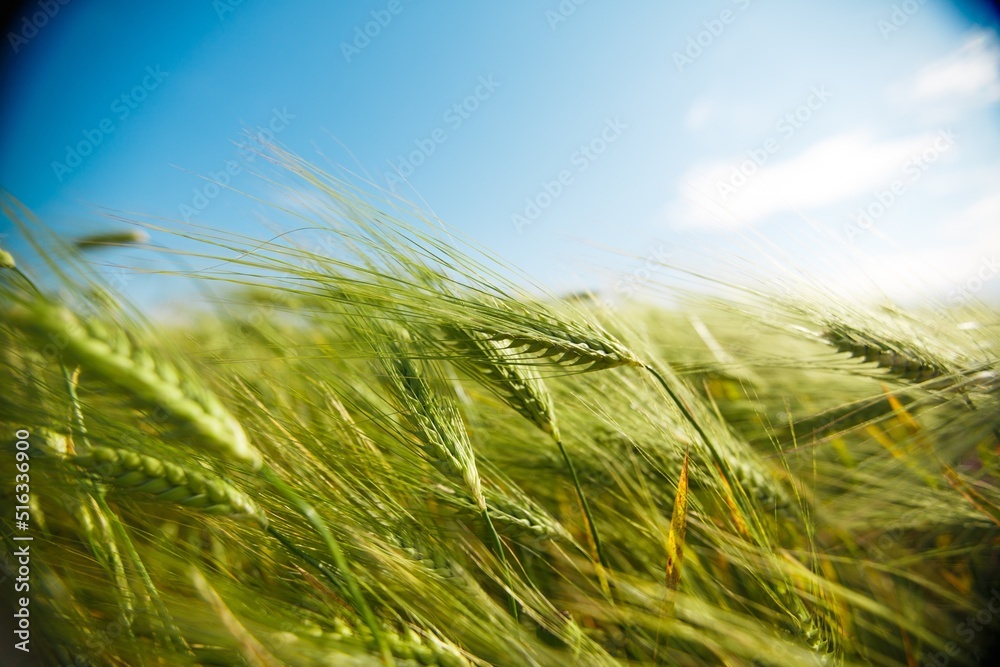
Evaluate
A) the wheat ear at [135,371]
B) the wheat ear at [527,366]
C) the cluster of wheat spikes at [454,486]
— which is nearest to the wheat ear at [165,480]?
the cluster of wheat spikes at [454,486]

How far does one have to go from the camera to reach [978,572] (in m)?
0.77

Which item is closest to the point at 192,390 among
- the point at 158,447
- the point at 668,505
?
the point at 158,447

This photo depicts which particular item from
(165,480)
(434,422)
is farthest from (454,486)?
(165,480)

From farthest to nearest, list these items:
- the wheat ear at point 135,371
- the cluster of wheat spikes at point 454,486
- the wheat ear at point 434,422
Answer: the wheat ear at point 434,422
the cluster of wheat spikes at point 454,486
the wheat ear at point 135,371

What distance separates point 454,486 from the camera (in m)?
0.71

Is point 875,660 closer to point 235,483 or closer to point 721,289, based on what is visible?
point 721,289

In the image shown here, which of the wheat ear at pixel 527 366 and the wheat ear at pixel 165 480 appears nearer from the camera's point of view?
the wheat ear at pixel 165 480

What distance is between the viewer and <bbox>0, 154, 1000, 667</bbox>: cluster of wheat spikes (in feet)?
1.53

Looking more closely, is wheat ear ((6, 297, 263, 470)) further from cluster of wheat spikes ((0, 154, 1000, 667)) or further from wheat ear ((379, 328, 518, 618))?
wheat ear ((379, 328, 518, 618))

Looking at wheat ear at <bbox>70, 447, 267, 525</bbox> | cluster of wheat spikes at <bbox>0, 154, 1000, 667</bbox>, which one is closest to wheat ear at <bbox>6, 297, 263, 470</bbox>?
cluster of wheat spikes at <bbox>0, 154, 1000, 667</bbox>

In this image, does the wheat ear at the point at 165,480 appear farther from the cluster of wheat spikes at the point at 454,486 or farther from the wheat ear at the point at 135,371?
the wheat ear at the point at 135,371

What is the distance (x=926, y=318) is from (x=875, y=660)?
24.9 inches

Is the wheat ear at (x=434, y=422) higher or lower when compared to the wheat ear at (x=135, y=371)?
lower

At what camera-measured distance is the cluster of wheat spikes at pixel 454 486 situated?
0.47 meters
